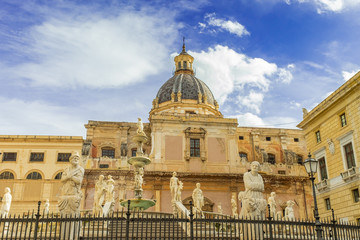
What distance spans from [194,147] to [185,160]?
1.79m

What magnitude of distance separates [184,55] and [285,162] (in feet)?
71.9

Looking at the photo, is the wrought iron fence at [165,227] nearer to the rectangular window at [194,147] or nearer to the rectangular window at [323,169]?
the rectangular window at [323,169]

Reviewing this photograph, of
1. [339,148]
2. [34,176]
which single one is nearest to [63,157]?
[34,176]

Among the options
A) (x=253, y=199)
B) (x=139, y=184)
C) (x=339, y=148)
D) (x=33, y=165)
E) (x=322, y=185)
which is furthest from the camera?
(x=33, y=165)

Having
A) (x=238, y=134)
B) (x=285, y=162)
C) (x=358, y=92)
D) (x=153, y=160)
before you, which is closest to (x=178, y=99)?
(x=238, y=134)

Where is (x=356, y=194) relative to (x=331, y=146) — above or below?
below

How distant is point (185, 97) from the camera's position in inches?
1844

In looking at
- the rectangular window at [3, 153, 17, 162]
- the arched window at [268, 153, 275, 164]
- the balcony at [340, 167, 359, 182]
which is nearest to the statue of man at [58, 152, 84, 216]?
the balcony at [340, 167, 359, 182]

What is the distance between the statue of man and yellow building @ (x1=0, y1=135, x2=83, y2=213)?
1090 inches

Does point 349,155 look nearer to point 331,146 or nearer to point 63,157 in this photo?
point 331,146

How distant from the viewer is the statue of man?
1090 centimetres

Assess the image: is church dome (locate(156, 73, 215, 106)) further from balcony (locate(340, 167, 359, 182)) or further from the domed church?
balcony (locate(340, 167, 359, 182))

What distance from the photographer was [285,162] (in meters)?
41.3

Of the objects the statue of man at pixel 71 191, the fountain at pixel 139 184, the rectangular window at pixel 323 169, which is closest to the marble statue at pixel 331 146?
the rectangular window at pixel 323 169
